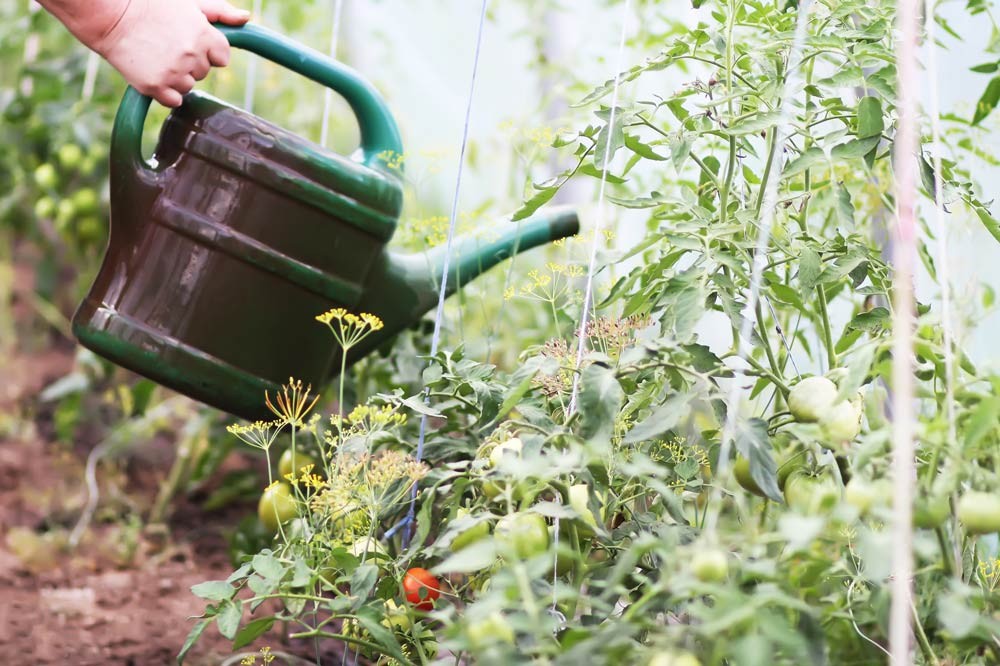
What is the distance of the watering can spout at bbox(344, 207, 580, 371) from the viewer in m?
1.06

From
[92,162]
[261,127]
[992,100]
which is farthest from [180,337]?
[92,162]

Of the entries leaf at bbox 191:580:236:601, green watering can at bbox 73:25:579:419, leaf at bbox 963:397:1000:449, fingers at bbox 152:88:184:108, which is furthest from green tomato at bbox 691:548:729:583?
fingers at bbox 152:88:184:108

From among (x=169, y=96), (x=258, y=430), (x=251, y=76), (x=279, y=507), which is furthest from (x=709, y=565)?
(x=251, y=76)

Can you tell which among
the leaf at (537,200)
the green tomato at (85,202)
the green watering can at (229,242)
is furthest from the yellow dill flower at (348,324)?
the green tomato at (85,202)

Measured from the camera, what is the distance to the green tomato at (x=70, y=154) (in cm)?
170

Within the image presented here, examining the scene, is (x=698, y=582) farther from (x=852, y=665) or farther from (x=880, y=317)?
(x=880, y=317)

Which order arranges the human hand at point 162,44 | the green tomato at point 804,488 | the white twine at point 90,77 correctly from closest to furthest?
1. the green tomato at point 804,488
2. the human hand at point 162,44
3. the white twine at point 90,77

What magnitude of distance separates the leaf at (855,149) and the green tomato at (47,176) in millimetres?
1426

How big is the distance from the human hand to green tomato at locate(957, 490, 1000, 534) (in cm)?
76

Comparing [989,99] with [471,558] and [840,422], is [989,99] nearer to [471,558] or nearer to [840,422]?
[840,422]

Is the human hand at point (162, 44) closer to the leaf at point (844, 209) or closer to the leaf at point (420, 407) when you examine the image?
the leaf at point (420, 407)

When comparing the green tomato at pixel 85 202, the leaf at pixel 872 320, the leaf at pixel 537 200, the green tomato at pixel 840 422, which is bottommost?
the green tomato at pixel 840 422

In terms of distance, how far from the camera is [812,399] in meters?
0.71

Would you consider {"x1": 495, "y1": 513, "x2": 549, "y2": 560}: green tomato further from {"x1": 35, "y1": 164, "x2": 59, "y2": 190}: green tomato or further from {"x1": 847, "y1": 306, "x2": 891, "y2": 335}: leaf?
{"x1": 35, "y1": 164, "x2": 59, "y2": 190}: green tomato
